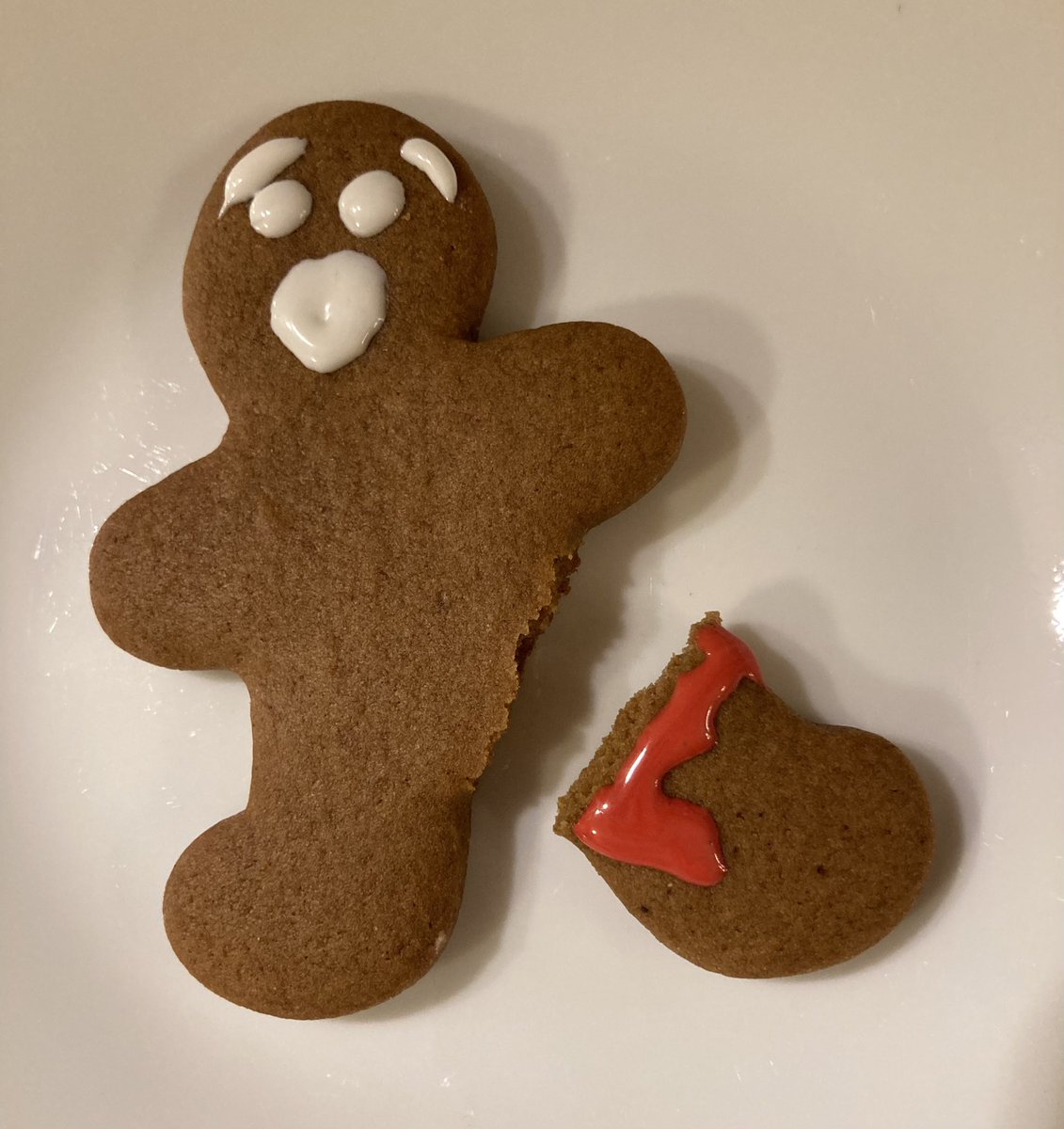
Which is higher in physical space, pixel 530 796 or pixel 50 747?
pixel 50 747

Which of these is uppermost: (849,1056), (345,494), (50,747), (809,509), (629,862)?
(345,494)

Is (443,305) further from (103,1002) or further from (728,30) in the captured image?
(103,1002)

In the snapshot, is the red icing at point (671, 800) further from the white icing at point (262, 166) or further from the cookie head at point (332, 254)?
the white icing at point (262, 166)

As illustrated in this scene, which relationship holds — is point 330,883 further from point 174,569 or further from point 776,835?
point 776,835

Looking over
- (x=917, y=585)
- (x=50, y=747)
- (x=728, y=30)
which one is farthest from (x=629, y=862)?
(x=728, y=30)

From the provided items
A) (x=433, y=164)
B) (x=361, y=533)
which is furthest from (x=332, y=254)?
(x=361, y=533)
